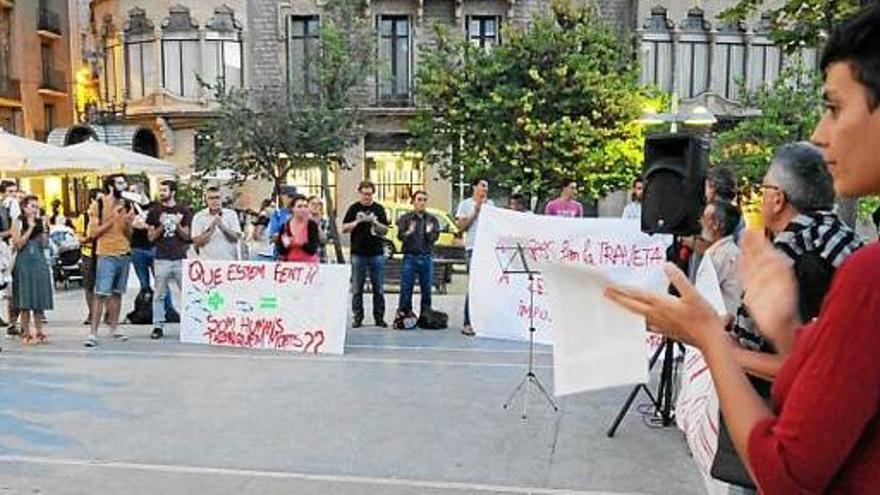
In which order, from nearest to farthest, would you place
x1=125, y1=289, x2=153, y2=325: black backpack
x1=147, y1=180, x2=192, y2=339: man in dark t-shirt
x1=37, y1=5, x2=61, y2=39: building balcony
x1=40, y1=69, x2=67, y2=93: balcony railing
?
x1=147, y1=180, x2=192, y2=339: man in dark t-shirt → x1=125, y1=289, x2=153, y2=325: black backpack → x1=37, y1=5, x2=61, y2=39: building balcony → x1=40, y1=69, x2=67, y2=93: balcony railing

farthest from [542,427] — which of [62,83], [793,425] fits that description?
[62,83]

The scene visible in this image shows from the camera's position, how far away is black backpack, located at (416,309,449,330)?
34.4 ft

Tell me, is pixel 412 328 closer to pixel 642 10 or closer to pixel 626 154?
pixel 626 154

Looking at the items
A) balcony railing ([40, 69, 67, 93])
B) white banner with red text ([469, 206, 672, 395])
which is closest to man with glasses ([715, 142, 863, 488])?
white banner with red text ([469, 206, 672, 395])

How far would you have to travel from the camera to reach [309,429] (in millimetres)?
6082

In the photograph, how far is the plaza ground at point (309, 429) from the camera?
199 inches

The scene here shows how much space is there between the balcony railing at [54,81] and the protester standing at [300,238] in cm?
2924

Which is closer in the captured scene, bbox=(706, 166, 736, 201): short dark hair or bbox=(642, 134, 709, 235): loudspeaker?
bbox=(642, 134, 709, 235): loudspeaker

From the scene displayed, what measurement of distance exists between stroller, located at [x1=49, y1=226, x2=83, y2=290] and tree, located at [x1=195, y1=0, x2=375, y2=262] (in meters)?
5.33

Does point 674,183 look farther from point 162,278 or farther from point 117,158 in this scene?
point 117,158

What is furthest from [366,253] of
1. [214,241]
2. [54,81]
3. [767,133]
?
[54,81]

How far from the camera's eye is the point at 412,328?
10.5 meters

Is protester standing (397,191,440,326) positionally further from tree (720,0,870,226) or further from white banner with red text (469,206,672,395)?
tree (720,0,870,226)

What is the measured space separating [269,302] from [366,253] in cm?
180
